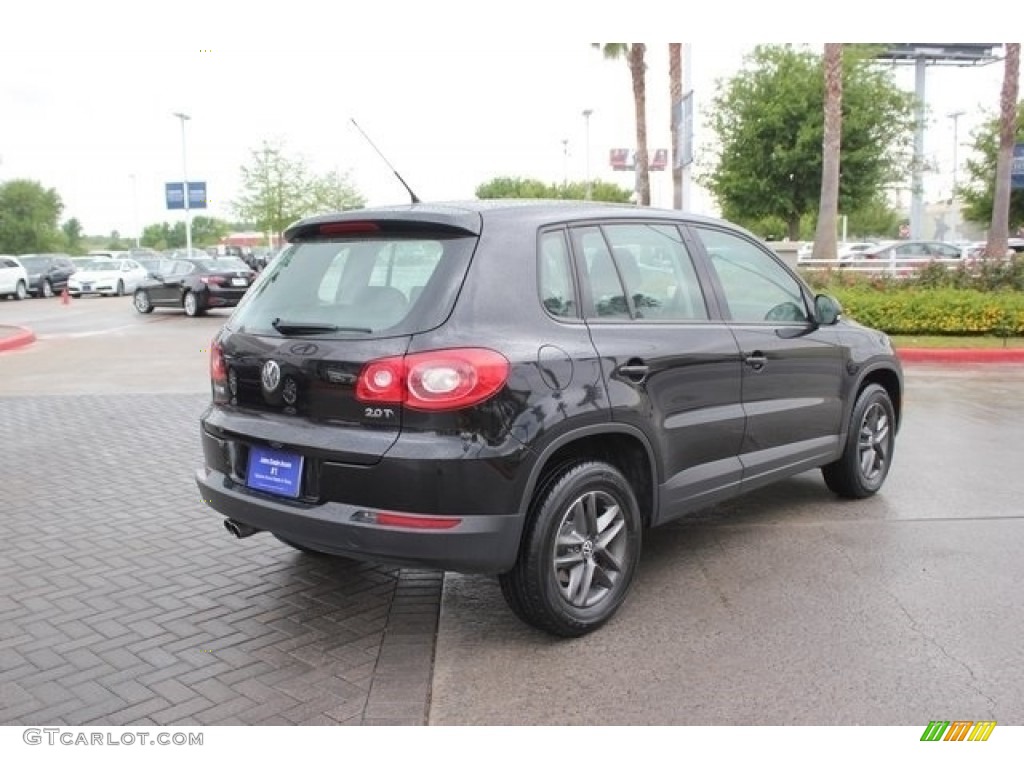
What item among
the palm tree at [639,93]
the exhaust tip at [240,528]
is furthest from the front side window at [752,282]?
the palm tree at [639,93]

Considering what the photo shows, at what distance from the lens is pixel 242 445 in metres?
3.86

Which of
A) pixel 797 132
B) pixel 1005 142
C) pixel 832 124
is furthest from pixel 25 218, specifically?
pixel 1005 142

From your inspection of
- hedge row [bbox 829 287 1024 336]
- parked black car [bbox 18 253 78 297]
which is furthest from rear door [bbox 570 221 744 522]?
parked black car [bbox 18 253 78 297]

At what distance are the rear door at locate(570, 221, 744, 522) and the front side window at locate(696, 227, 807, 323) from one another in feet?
0.76

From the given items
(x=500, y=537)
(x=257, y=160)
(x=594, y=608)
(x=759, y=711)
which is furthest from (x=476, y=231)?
(x=257, y=160)

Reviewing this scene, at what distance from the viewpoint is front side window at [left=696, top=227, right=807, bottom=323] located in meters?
4.71

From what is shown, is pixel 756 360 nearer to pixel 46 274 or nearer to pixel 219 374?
pixel 219 374

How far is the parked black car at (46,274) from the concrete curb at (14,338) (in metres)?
17.4

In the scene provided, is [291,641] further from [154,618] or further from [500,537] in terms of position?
[500,537]

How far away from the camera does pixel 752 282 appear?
4.92 metres

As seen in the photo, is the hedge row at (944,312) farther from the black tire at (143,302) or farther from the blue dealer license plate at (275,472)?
the black tire at (143,302)

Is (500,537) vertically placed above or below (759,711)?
above

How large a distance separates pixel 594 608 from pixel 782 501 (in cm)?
245

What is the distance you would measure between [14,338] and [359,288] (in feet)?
48.4
